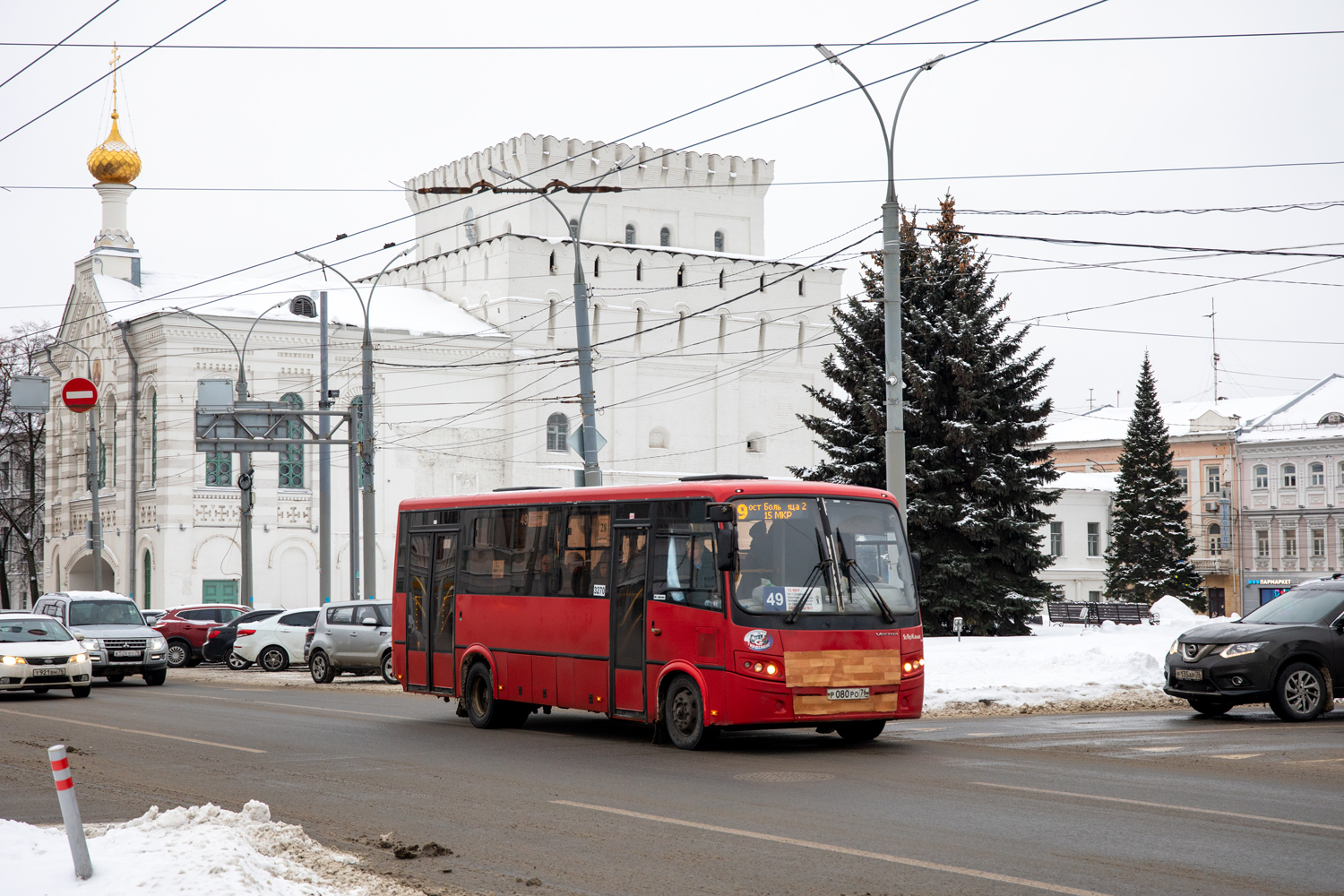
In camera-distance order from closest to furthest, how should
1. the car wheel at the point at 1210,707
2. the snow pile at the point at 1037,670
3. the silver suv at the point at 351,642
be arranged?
the car wheel at the point at 1210,707, the snow pile at the point at 1037,670, the silver suv at the point at 351,642

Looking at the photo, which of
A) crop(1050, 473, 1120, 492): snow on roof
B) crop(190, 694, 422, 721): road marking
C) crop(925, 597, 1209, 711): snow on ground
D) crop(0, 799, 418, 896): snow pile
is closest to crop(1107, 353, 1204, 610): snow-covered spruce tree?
crop(1050, 473, 1120, 492): snow on roof

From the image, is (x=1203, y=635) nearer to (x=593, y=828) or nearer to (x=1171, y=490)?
(x=593, y=828)

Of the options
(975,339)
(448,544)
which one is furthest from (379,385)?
(448,544)

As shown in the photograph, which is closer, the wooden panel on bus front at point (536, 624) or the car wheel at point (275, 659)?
the wooden panel on bus front at point (536, 624)

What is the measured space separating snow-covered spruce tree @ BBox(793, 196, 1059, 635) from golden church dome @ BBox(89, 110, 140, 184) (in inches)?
1482

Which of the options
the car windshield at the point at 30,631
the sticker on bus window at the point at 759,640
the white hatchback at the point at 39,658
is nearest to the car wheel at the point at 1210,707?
the sticker on bus window at the point at 759,640

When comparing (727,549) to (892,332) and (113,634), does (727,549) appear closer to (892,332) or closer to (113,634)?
(892,332)

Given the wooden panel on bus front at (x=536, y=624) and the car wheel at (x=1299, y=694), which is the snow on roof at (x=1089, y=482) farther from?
the wooden panel on bus front at (x=536, y=624)

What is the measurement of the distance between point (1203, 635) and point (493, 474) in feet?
138

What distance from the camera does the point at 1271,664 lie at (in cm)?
1689

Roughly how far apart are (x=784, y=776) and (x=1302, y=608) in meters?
8.50

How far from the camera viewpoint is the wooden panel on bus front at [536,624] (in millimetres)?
15641

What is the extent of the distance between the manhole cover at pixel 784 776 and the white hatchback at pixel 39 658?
14532 millimetres

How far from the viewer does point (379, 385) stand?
55.5 m
